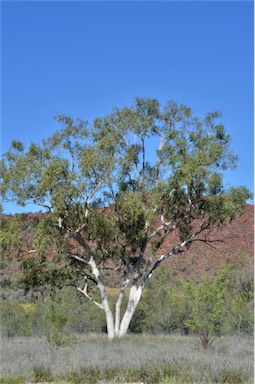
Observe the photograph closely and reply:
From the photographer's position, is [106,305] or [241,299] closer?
[106,305]

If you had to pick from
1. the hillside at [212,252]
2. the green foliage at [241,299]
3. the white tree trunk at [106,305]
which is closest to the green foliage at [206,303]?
the green foliage at [241,299]

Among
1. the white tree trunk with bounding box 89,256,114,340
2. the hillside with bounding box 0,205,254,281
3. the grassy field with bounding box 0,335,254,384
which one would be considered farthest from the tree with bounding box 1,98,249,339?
the hillside with bounding box 0,205,254,281

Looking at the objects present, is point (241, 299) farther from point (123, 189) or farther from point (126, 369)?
point (126, 369)

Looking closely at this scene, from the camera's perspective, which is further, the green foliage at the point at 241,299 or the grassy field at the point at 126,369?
the green foliage at the point at 241,299

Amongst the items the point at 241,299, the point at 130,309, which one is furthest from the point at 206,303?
the point at 241,299

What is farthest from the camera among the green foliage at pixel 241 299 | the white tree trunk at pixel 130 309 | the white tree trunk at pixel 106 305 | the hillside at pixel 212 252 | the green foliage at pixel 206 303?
the hillside at pixel 212 252

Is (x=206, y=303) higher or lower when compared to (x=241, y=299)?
lower

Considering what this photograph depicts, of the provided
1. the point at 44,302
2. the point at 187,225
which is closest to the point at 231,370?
the point at 187,225

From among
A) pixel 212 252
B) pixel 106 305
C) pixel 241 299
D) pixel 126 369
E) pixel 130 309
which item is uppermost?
pixel 212 252

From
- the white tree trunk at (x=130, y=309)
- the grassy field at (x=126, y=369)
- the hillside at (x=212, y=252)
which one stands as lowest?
the grassy field at (x=126, y=369)

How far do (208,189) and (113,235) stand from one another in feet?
16.3

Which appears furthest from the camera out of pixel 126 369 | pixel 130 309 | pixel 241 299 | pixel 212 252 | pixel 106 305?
pixel 212 252

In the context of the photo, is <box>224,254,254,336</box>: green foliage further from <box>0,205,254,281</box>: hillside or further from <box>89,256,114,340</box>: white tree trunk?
<box>0,205,254,281</box>: hillside

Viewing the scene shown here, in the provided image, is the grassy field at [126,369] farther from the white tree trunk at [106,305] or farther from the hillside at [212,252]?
the hillside at [212,252]
